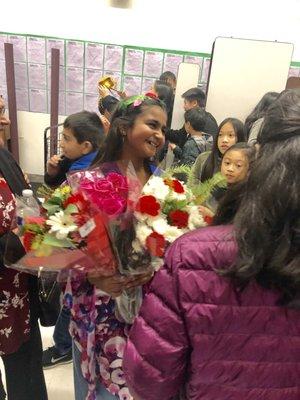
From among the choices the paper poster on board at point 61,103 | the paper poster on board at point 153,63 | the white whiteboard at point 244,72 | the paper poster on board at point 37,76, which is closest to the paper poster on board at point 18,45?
the paper poster on board at point 37,76

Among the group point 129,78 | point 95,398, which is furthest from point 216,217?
point 129,78

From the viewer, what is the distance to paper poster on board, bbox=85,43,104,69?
4082 millimetres

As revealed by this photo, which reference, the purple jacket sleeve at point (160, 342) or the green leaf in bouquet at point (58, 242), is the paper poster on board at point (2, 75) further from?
the purple jacket sleeve at point (160, 342)

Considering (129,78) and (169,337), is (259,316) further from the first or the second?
(129,78)

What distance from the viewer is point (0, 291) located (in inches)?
51.1

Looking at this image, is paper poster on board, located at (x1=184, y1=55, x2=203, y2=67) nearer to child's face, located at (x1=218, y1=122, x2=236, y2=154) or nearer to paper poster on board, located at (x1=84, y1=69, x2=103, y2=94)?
paper poster on board, located at (x1=84, y1=69, x2=103, y2=94)

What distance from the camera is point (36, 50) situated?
4.14 meters

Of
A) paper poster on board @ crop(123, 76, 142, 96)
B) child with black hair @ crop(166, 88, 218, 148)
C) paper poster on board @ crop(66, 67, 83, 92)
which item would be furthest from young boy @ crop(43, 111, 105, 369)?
paper poster on board @ crop(66, 67, 83, 92)

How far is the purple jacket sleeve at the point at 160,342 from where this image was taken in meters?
0.75

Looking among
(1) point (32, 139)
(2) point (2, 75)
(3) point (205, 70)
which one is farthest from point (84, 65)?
(3) point (205, 70)

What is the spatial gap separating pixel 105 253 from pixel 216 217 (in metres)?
0.31

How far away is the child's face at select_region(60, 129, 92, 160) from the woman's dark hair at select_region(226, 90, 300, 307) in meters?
1.53

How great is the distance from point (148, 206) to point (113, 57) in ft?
11.8

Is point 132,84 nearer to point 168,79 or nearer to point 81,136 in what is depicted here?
point 168,79
